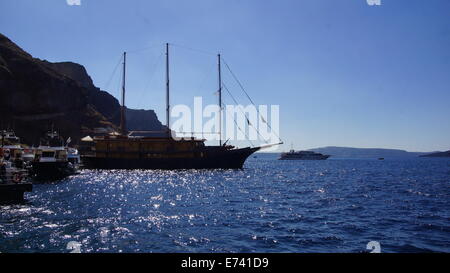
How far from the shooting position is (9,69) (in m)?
90.2

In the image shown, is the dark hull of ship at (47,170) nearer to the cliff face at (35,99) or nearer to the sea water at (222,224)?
the sea water at (222,224)

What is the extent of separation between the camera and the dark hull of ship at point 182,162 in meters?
66.2

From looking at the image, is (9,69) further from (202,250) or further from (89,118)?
(202,250)

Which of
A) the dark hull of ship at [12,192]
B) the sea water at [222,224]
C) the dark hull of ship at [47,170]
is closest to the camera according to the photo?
the sea water at [222,224]

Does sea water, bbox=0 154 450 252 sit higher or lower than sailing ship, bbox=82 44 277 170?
lower

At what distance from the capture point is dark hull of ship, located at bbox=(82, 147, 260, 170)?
66250 millimetres

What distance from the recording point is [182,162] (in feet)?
218

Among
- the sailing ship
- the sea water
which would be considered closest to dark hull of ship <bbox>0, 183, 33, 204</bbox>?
the sea water

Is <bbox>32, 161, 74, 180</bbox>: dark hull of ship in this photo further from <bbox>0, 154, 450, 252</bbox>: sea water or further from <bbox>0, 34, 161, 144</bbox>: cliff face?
<bbox>0, 34, 161, 144</bbox>: cliff face

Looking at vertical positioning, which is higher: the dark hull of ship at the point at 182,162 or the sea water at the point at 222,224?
the dark hull of ship at the point at 182,162

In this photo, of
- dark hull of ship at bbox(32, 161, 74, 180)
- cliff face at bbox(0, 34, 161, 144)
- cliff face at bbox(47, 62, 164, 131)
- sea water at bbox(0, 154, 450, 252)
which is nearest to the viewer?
sea water at bbox(0, 154, 450, 252)

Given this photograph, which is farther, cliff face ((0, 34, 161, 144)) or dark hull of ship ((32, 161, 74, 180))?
cliff face ((0, 34, 161, 144))

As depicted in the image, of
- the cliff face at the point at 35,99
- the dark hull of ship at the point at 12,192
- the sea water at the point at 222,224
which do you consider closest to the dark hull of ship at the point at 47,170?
the sea water at the point at 222,224
